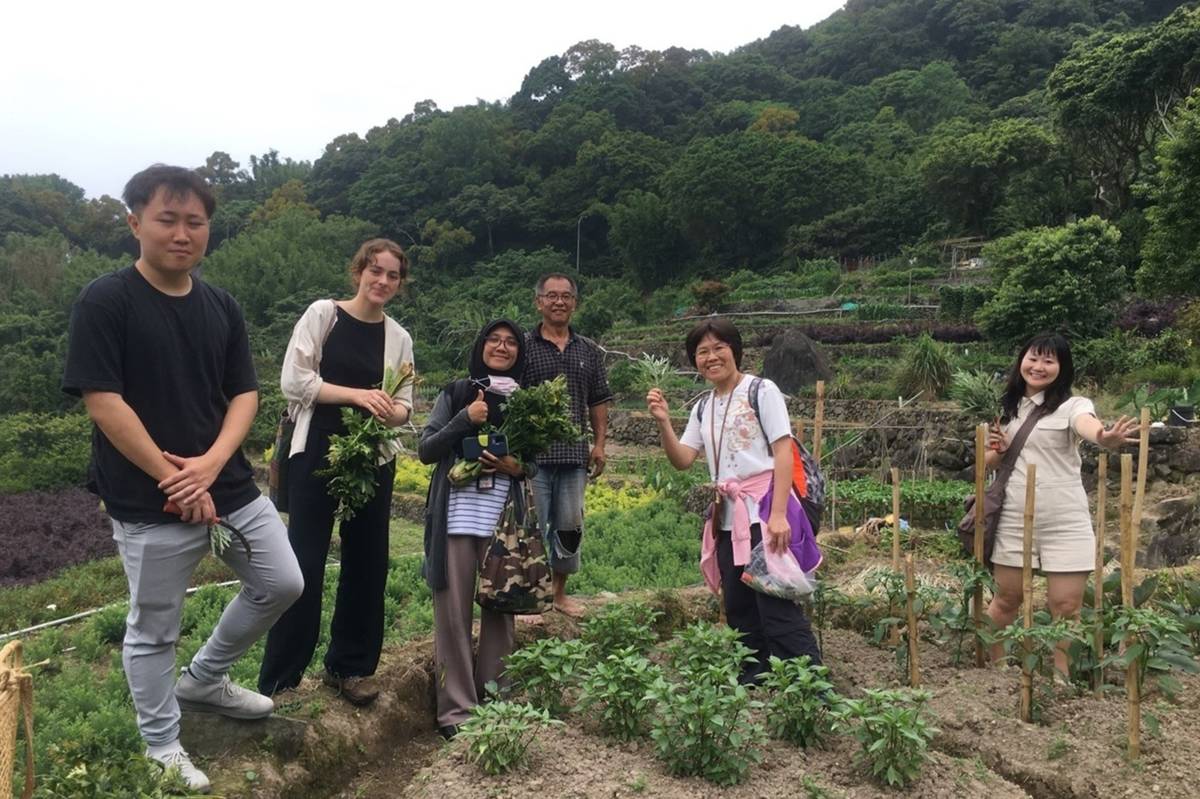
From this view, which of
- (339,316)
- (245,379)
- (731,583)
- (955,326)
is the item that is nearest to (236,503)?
(245,379)

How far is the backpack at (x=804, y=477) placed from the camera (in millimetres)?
3492

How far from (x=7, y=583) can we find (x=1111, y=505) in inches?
494

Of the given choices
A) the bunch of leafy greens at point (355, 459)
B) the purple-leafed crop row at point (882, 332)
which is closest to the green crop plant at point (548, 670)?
the bunch of leafy greens at point (355, 459)

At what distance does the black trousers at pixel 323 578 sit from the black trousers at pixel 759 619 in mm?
1568

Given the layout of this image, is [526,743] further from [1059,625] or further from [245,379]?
[1059,625]

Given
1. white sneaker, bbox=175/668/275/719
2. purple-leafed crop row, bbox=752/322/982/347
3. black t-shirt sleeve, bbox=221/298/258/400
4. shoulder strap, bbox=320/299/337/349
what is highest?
purple-leafed crop row, bbox=752/322/982/347

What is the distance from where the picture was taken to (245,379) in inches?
111

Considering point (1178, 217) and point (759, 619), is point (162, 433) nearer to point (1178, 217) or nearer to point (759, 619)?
point (759, 619)

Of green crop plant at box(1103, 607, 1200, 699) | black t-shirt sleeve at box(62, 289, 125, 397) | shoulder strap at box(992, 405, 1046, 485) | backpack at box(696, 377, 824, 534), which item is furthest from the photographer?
shoulder strap at box(992, 405, 1046, 485)

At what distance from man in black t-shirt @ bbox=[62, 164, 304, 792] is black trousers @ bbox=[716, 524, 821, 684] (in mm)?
1947

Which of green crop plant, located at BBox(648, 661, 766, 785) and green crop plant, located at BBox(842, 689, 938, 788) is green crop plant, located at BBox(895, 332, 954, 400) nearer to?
green crop plant, located at BBox(842, 689, 938, 788)

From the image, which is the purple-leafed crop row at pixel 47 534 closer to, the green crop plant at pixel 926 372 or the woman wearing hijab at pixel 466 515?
the woman wearing hijab at pixel 466 515

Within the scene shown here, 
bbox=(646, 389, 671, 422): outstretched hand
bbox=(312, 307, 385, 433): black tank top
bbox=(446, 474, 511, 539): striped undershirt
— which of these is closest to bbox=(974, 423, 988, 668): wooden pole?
bbox=(646, 389, 671, 422): outstretched hand

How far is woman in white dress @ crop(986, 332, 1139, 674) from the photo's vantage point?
354 cm
